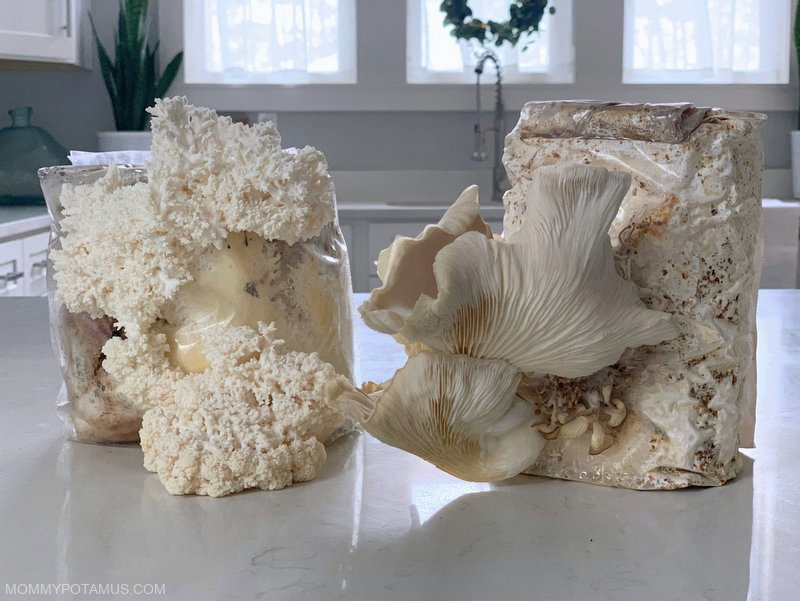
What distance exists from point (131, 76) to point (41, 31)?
1.28 ft

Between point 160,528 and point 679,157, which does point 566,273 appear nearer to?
point 679,157

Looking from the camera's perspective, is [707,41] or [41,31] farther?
[707,41]

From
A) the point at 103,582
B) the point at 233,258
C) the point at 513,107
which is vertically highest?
the point at 513,107

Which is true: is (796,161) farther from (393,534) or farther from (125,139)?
(393,534)

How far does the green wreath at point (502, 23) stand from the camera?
3.13 meters

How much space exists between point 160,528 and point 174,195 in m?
0.22

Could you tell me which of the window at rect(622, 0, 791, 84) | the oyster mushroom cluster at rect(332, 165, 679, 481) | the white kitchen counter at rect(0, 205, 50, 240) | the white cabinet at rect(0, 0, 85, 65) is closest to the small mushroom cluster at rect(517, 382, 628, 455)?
the oyster mushroom cluster at rect(332, 165, 679, 481)

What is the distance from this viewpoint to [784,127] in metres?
3.34

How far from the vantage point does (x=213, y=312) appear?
0.62 meters

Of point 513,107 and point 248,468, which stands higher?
point 513,107

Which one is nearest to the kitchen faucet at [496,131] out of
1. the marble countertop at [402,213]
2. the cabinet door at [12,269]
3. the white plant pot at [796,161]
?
the marble countertop at [402,213]

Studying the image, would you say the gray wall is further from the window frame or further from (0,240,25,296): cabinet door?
(0,240,25,296): cabinet door

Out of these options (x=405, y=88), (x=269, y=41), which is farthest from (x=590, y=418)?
(x=269, y=41)

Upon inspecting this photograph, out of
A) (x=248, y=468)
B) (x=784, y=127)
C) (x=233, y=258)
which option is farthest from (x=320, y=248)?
(x=784, y=127)
